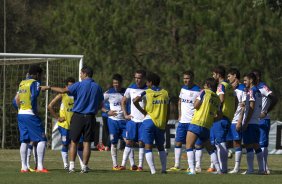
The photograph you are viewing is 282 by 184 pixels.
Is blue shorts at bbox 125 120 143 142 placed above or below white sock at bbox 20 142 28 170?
above

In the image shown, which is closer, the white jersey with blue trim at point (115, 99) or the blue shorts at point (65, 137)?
the blue shorts at point (65, 137)

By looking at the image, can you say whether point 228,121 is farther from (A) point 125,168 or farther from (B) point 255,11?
(B) point 255,11

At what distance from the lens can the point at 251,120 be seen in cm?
2436

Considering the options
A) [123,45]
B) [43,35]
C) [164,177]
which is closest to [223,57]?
[123,45]

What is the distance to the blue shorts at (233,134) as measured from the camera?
24828 mm

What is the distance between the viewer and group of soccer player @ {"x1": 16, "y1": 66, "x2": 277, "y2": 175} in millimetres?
23266

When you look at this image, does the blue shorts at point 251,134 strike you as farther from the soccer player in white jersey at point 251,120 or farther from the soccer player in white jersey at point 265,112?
the soccer player in white jersey at point 265,112

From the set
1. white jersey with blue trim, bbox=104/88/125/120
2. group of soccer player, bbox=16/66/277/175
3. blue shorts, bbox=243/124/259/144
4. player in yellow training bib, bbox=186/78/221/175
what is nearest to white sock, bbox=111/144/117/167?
group of soccer player, bbox=16/66/277/175

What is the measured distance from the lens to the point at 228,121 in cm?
2450

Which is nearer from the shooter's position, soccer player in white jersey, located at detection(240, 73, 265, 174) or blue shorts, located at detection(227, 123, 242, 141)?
soccer player in white jersey, located at detection(240, 73, 265, 174)

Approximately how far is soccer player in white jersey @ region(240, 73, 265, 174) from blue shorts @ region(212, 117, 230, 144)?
34 centimetres

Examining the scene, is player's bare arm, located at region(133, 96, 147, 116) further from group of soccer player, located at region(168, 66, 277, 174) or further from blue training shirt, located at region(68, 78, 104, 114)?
group of soccer player, located at region(168, 66, 277, 174)

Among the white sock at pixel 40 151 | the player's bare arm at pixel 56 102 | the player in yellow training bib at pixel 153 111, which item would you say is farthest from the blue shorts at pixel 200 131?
the player's bare arm at pixel 56 102

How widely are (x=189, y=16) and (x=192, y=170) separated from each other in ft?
84.1
